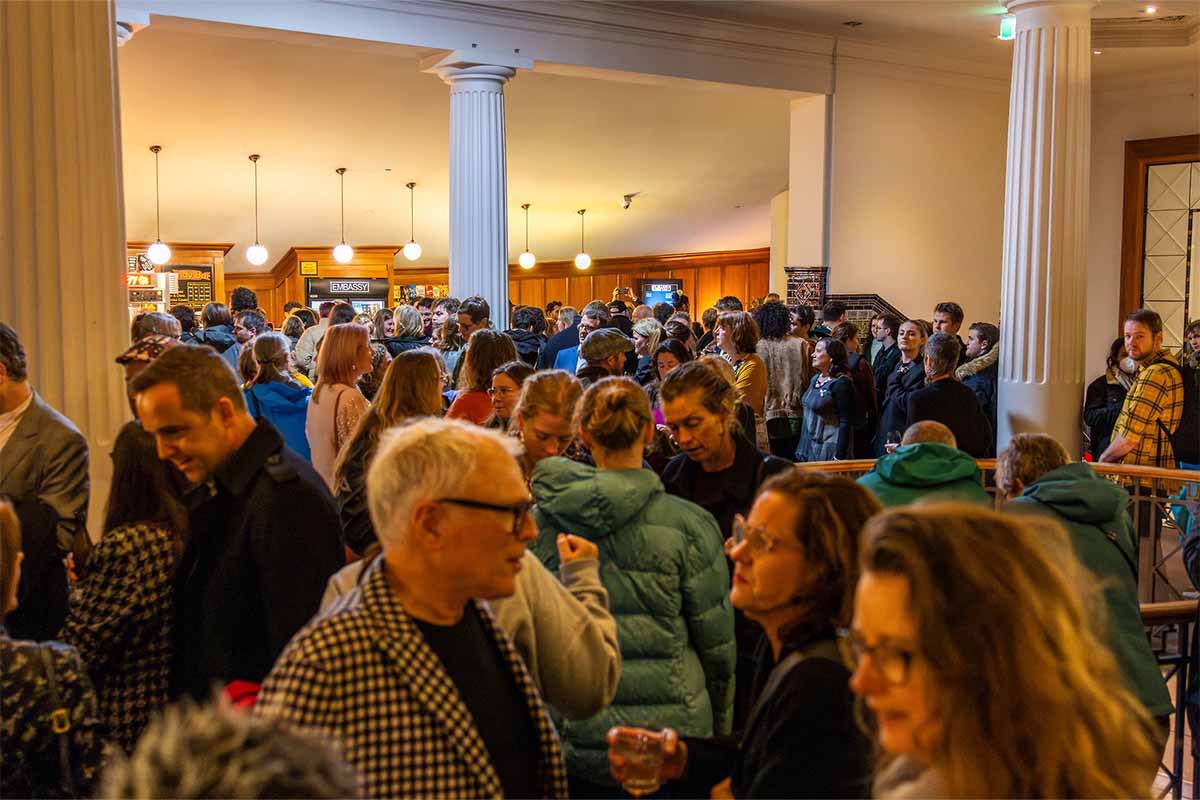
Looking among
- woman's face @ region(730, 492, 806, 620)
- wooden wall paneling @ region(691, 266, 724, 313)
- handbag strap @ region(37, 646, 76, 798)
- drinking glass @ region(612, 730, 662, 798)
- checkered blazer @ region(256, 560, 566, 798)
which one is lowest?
drinking glass @ region(612, 730, 662, 798)

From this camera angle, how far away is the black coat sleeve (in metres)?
2.22

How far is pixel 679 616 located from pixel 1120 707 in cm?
136

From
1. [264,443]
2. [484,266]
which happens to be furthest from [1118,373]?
[264,443]

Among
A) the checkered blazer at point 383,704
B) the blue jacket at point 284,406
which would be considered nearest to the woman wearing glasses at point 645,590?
the checkered blazer at point 383,704

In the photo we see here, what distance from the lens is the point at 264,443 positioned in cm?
235

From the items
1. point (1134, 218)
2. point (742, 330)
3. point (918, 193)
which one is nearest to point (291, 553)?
point (742, 330)

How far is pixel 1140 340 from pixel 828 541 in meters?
4.89

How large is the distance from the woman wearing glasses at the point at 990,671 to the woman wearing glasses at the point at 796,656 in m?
0.32

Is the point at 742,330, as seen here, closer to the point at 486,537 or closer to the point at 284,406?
the point at 284,406

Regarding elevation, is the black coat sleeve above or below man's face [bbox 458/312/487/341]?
below

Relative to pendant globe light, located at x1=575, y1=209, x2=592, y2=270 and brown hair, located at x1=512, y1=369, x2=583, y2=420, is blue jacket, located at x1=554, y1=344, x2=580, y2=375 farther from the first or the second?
pendant globe light, located at x1=575, y1=209, x2=592, y2=270

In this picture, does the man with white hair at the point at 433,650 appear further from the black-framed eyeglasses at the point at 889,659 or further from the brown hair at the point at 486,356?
the brown hair at the point at 486,356

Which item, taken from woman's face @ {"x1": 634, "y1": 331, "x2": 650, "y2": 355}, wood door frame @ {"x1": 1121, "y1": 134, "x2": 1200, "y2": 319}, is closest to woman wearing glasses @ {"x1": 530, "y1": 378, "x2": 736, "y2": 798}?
woman's face @ {"x1": 634, "y1": 331, "x2": 650, "y2": 355}

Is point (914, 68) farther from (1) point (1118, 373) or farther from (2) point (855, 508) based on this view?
(2) point (855, 508)
